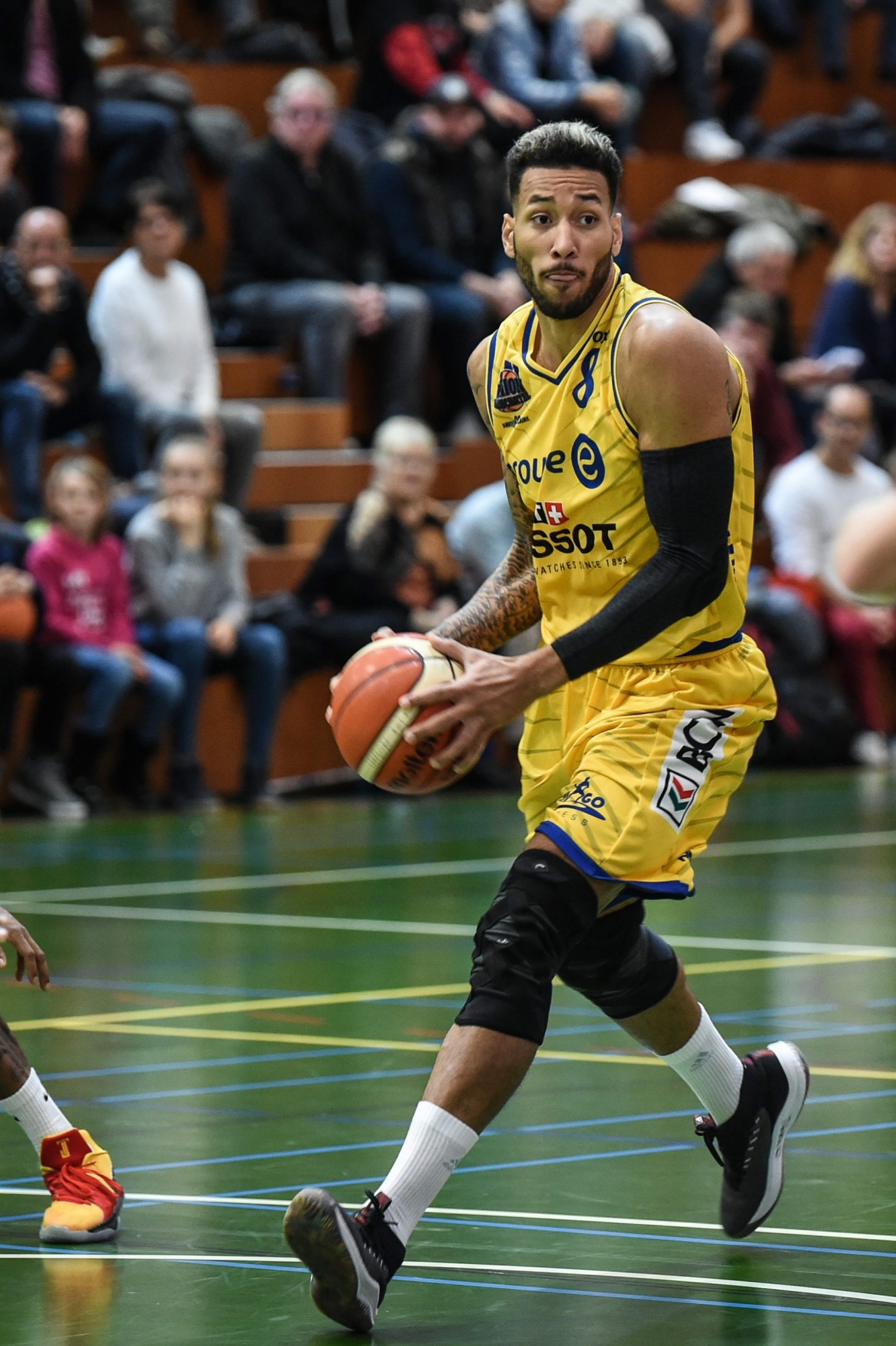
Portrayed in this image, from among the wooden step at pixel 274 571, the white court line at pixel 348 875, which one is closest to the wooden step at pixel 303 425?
the wooden step at pixel 274 571

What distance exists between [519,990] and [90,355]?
31.4 feet

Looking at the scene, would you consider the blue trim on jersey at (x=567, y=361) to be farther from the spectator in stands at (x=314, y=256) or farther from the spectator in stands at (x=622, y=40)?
the spectator in stands at (x=622, y=40)

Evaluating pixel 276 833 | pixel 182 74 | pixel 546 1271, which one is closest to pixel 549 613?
pixel 546 1271

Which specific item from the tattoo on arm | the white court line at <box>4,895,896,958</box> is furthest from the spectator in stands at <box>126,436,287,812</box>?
the tattoo on arm

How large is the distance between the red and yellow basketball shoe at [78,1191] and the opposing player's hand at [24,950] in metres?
0.36

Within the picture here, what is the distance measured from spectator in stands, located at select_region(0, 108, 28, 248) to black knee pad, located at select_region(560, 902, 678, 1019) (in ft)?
31.5

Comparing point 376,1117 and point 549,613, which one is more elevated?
point 549,613

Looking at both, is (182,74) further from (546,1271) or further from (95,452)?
(546,1271)

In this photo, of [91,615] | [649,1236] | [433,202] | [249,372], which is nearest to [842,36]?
[433,202]

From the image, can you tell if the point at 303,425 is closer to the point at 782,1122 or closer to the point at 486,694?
the point at 782,1122

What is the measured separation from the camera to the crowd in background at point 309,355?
1270 centimetres

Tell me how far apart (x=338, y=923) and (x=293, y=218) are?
7.31 meters

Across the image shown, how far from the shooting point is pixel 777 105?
2147 centimetres

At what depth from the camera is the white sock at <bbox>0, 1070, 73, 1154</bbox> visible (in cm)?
477
